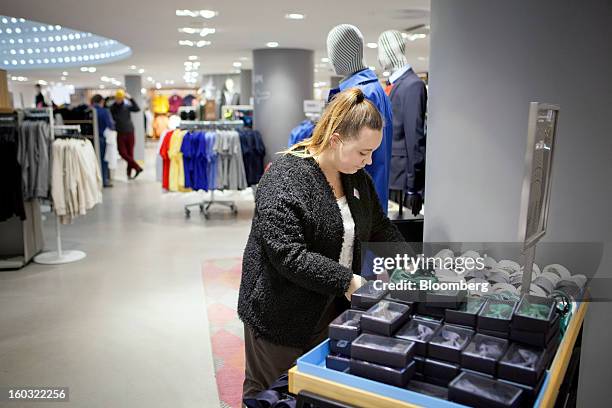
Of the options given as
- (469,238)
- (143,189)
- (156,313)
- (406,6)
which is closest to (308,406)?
(469,238)

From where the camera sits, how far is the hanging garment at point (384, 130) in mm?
2920

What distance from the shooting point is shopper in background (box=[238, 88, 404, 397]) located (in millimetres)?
1751

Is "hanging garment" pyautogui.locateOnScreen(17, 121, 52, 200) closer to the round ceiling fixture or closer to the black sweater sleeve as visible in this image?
the black sweater sleeve

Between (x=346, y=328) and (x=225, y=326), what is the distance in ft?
8.99

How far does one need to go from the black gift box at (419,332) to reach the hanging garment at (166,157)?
6419 millimetres

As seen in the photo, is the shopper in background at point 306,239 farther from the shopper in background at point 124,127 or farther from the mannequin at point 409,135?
the shopper in background at point 124,127

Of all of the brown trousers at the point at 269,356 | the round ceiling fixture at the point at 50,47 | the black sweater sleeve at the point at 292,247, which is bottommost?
the brown trousers at the point at 269,356

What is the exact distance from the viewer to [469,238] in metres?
2.72

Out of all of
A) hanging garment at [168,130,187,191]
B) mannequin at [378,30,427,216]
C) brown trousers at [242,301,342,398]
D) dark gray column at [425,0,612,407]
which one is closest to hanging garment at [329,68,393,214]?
dark gray column at [425,0,612,407]

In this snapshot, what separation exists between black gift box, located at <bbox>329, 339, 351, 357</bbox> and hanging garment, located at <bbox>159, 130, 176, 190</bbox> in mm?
6353

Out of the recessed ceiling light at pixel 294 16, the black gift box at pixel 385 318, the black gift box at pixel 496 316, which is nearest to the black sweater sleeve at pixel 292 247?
the black gift box at pixel 385 318

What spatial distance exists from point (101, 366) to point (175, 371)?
0.48 meters

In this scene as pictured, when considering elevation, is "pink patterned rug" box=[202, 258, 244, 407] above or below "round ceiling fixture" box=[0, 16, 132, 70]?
below

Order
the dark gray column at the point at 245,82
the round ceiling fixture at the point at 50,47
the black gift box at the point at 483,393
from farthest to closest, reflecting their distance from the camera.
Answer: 1. the dark gray column at the point at 245,82
2. the round ceiling fixture at the point at 50,47
3. the black gift box at the point at 483,393
